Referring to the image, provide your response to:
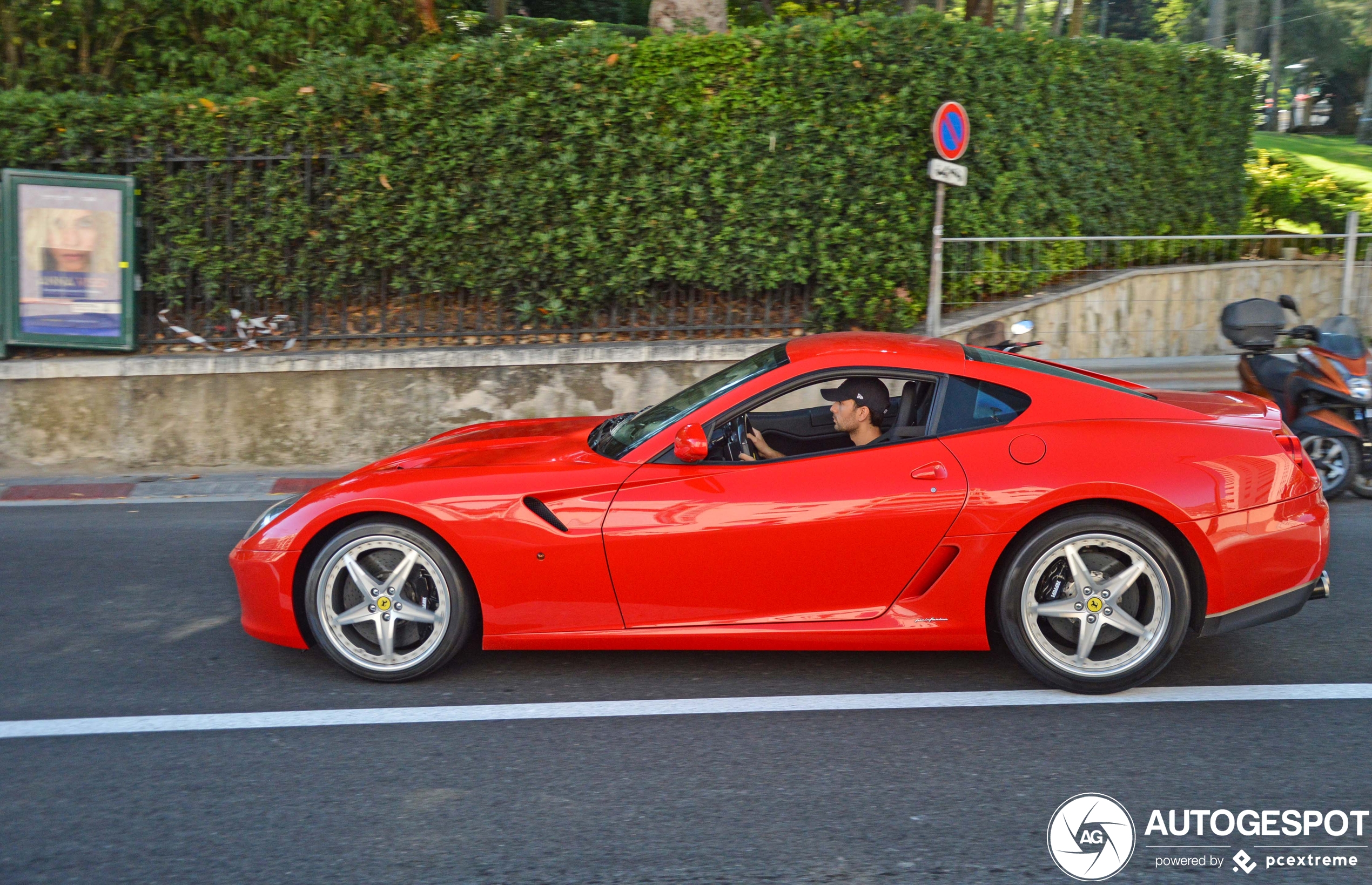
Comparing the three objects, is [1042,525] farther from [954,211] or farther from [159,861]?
[954,211]

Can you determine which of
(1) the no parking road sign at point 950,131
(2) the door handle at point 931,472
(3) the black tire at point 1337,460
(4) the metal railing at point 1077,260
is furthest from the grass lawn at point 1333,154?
(2) the door handle at point 931,472

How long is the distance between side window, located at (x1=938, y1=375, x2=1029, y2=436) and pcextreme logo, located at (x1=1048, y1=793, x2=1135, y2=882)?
145cm

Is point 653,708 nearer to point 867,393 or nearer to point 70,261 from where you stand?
point 867,393

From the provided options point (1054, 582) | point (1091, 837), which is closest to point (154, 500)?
point (1054, 582)

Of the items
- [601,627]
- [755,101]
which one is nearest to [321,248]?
[755,101]

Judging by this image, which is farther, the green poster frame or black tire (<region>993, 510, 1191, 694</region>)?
the green poster frame

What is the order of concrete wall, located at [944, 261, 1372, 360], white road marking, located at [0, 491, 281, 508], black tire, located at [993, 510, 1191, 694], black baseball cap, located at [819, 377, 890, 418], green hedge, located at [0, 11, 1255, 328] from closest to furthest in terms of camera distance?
black tire, located at [993, 510, 1191, 694] → black baseball cap, located at [819, 377, 890, 418] → white road marking, located at [0, 491, 281, 508] → green hedge, located at [0, 11, 1255, 328] → concrete wall, located at [944, 261, 1372, 360]

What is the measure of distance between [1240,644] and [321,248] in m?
7.83

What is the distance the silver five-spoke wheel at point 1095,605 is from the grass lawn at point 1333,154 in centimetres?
1638

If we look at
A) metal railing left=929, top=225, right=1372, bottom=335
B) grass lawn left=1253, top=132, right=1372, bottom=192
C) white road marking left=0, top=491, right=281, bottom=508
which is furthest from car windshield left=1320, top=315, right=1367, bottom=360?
grass lawn left=1253, top=132, right=1372, bottom=192

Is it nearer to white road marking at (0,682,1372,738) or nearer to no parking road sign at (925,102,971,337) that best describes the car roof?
white road marking at (0,682,1372,738)

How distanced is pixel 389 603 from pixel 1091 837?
2592 millimetres

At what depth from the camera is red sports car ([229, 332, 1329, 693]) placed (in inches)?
166

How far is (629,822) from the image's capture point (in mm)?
3371
